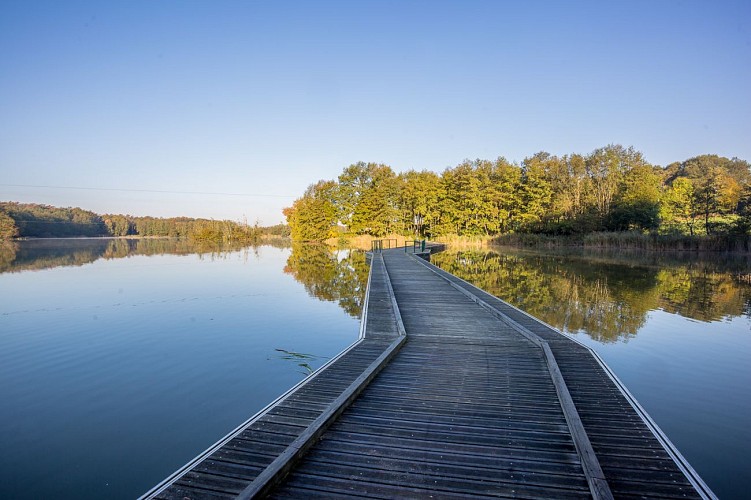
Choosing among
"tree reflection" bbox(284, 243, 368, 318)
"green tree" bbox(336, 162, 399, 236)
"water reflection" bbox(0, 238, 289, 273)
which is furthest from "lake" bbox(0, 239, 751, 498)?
"green tree" bbox(336, 162, 399, 236)

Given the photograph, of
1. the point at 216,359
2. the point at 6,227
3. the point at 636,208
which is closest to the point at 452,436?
the point at 216,359

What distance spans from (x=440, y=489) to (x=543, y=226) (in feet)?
140

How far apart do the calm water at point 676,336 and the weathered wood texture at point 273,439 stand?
12.0 feet

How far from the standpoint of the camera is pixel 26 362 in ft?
23.3

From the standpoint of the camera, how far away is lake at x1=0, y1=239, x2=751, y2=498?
4.19m

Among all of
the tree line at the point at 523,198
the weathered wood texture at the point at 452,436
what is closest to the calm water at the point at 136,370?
the weathered wood texture at the point at 452,436

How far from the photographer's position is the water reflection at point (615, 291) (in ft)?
32.7

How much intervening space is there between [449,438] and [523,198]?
45.0 meters

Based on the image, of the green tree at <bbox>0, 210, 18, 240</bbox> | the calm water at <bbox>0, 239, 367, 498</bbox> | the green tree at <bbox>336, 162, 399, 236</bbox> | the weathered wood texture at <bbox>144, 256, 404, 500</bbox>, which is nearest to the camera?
the weathered wood texture at <bbox>144, 256, 404, 500</bbox>

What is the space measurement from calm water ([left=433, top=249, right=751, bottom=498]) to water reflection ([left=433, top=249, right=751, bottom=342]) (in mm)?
35

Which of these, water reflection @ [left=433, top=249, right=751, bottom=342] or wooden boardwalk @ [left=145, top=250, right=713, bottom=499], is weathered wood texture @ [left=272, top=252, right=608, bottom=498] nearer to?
wooden boardwalk @ [left=145, top=250, right=713, bottom=499]

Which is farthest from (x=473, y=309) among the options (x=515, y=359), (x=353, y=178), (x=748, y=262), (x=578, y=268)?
(x=353, y=178)

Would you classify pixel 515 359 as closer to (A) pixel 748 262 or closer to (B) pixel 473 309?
(B) pixel 473 309

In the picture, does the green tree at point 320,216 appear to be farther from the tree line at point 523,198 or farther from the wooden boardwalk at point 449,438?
the wooden boardwalk at point 449,438
